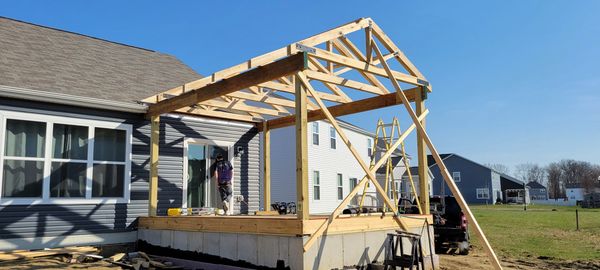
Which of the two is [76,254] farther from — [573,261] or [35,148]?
[573,261]

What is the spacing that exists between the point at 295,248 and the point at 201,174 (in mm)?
5544

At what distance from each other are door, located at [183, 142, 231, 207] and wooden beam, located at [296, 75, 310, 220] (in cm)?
499

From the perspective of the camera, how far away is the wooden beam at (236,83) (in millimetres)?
7176

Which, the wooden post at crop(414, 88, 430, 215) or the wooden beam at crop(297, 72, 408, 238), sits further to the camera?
the wooden post at crop(414, 88, 430, 215)

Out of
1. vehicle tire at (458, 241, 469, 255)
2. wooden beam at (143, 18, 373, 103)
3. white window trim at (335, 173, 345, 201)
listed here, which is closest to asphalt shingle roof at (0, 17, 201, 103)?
wooden beam at (143, 18, 373, 103)

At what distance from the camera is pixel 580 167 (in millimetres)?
92625

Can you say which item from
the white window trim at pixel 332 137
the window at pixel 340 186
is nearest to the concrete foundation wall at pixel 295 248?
the white window trim at pixel 332 137

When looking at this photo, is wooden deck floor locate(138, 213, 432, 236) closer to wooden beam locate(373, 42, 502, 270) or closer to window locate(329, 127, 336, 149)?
wooden beam locate(373, 42, 502, 270)

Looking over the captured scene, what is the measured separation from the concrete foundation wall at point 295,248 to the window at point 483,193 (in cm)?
4827

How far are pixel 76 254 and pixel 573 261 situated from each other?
32.4 feet

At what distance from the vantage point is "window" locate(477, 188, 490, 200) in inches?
2098

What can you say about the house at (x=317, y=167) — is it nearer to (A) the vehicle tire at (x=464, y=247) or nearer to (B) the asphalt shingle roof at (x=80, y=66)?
(B) the asphalt shingle roof at (x=80, y=66)

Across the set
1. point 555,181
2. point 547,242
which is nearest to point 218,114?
point 547,242

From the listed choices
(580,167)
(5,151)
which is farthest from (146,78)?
(580,167)
